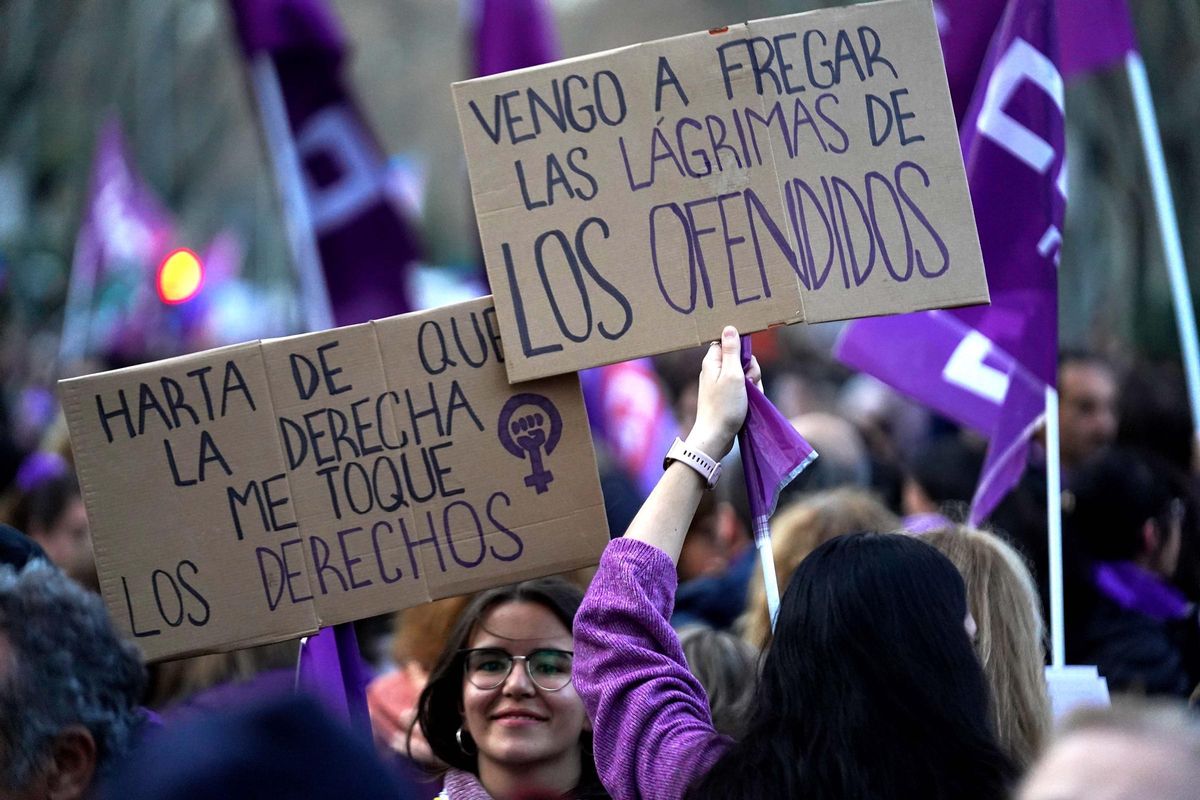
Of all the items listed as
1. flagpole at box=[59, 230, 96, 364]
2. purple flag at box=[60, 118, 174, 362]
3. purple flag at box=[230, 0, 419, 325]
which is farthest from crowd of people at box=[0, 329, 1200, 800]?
purple flag at box=[60, 118, 174, 362]

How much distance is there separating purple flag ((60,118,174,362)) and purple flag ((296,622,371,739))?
430 inches

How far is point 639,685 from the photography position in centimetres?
254

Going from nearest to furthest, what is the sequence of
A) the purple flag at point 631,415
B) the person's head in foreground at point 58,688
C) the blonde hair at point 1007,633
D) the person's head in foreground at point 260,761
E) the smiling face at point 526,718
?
the person's head in foreground at point 260,761 → the person's head in foreground at point 58,688 → the blonde hair at point 1007,633 → the smiling face at point 526,718 → the purple flag at point 631,415

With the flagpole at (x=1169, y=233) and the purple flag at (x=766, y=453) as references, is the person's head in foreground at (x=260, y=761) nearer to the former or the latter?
the purple flag at (x=766, y=453)

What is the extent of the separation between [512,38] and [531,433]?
352 cm

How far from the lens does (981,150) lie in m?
3.99

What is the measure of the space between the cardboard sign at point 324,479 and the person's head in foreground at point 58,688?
1.37ft

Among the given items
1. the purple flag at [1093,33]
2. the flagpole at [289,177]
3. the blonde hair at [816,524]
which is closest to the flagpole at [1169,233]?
the purple flag at [1093,33]

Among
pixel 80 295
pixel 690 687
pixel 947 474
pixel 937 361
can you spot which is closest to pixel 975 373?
pixel 937 361

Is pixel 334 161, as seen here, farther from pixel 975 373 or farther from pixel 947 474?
pixel 975 373

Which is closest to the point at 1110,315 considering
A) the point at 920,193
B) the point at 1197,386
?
the point at 1197,386

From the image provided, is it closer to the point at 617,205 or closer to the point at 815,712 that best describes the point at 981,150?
the point at 617,205

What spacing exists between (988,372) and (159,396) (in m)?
2.25

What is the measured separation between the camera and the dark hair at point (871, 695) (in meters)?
2.27
